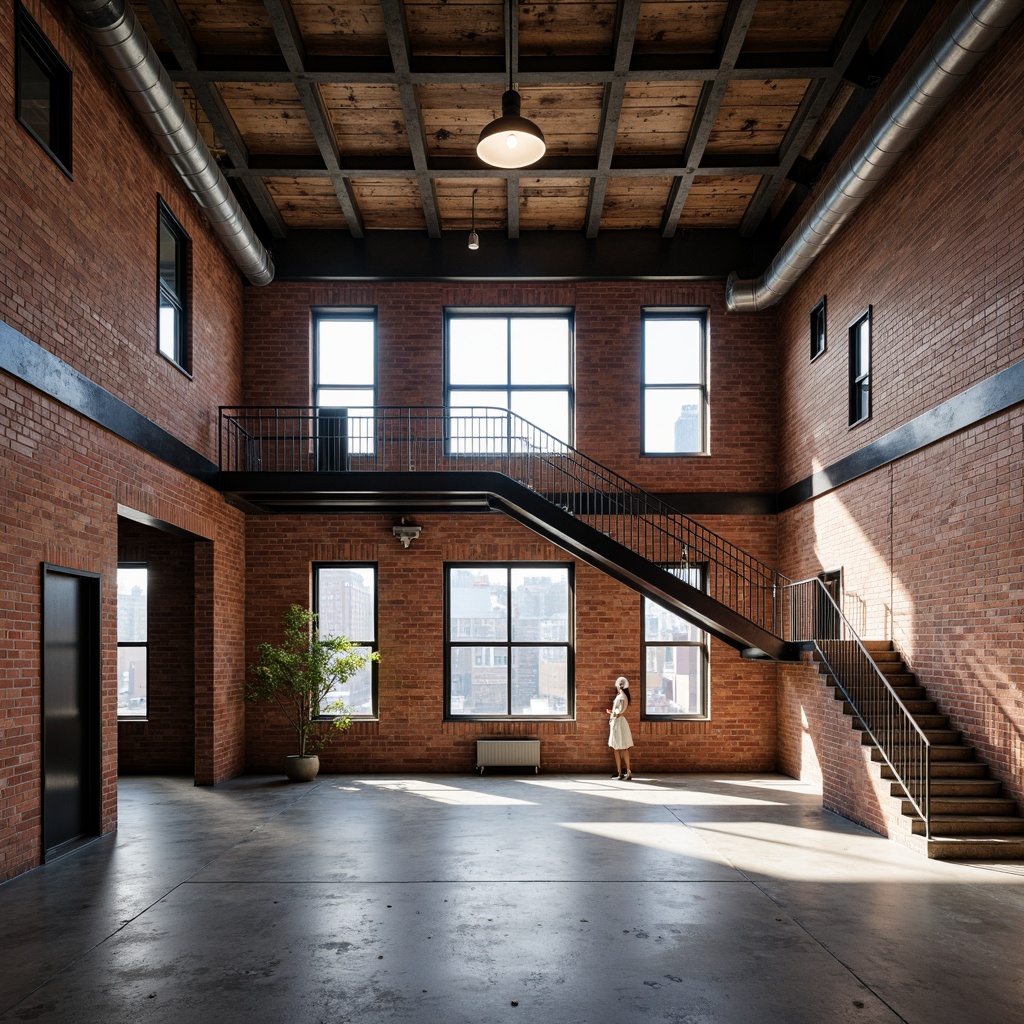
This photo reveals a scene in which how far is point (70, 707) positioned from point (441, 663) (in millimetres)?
5837

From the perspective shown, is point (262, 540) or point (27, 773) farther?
point (262, 540)

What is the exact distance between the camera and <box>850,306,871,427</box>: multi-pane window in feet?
33.9

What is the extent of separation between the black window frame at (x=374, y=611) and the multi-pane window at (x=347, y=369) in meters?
1.66

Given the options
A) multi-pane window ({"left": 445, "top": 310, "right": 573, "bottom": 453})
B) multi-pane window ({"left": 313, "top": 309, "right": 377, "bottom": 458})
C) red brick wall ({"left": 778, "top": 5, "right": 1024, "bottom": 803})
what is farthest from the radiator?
multi-pane window ({"left": 313, "top": 309, "right": 377, "bottom": 458})

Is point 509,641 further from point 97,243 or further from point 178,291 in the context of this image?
point 97,243

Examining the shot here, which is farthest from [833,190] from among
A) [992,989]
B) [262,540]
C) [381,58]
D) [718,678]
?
[262,540]

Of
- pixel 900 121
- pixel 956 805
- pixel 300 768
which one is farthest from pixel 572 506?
pixel 956 805

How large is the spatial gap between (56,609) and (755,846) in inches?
255

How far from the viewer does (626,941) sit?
544 cm

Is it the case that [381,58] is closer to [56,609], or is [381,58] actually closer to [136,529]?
[56,609]

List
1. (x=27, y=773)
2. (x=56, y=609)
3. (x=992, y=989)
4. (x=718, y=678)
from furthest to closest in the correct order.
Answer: (x=718, y=678) → (x=56, y=609) → (x=27, y=773) → (x=992, y=989)

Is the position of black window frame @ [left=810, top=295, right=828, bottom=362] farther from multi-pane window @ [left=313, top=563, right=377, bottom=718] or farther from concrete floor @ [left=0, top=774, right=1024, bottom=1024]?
multi-pane window @ [left=313, top=563, right=377, bottom=718]

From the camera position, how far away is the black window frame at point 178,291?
396 inches

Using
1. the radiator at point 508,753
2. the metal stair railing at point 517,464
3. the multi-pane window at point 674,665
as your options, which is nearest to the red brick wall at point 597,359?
the metal stair railing at point 517,464
